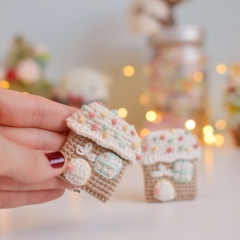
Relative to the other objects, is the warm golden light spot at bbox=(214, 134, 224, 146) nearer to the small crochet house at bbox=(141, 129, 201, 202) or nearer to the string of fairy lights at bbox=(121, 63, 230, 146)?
the string of fairy lights at bbox=(121, 63, 230, 146)

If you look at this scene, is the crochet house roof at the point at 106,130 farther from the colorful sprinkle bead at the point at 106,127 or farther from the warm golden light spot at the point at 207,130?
the warm golden light spot at the point at 207,130

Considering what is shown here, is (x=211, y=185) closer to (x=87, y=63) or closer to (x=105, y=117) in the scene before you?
(x=105, y=117)

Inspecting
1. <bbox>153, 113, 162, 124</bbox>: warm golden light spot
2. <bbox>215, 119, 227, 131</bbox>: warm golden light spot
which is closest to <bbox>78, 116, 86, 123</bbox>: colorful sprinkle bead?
<bbox>153, 113, 162, 124</bbox>: warm golden light spot

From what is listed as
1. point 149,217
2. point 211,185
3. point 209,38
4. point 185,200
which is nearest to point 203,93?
point 209,38

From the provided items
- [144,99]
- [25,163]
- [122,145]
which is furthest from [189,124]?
[25,163]

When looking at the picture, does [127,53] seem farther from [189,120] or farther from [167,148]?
[167,148]
